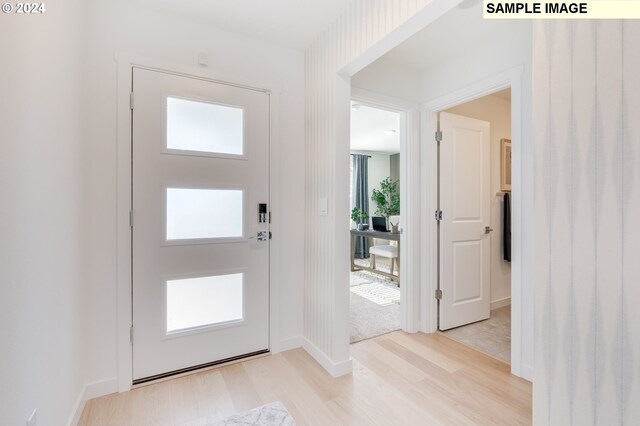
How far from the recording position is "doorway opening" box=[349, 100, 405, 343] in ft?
10.3

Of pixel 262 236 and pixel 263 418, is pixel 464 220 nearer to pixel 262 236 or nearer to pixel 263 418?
pixel 262 236

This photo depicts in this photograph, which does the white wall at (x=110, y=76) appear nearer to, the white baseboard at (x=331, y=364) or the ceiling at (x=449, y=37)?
the white baseboard at (x=331, y=364)

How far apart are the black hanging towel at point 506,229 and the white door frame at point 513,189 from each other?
101cm

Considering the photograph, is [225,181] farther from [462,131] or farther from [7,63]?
[462,131]

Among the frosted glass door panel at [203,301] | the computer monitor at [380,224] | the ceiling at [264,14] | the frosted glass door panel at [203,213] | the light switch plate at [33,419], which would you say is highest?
the ceiling at [264,14]

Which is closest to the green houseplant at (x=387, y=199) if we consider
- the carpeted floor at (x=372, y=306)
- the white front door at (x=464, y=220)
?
the carpeted floor at (x=372, y=306)

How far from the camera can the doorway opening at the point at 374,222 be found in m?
3.15

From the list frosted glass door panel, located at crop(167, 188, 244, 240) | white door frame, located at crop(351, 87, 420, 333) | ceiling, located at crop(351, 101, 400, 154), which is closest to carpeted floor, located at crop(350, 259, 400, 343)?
white door frame, located at crop(351, 87, 420, 333)

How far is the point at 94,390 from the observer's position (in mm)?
1761

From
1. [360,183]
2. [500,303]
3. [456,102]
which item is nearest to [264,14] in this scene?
[456,102]

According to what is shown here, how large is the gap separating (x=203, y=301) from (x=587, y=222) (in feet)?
7.15

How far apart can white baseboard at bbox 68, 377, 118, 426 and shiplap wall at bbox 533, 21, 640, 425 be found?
225 centimetres

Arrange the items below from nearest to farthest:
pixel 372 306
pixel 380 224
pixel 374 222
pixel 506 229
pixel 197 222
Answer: pixel 197 222, pixel 506 229, pixel 372 306, pixel 380 224, pixel 374 222

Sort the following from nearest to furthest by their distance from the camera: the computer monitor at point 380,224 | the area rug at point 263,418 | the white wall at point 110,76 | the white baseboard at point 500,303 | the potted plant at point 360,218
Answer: the area rug at point 263,418 < the white wall at point 110,76 < the white baseboard at point 500,303 < the computer monitor at point 380,224 < the potted plant at point 360,218
